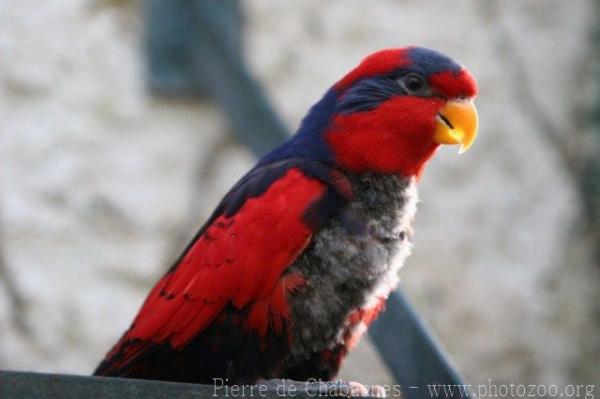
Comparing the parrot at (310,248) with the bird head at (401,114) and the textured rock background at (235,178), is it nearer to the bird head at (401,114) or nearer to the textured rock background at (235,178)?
the bird head at (401,114)

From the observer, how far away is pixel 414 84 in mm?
2506

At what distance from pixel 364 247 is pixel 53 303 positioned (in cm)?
171

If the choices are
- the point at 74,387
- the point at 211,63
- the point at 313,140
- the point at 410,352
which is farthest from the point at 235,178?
the point at 74,387

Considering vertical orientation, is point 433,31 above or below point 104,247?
above

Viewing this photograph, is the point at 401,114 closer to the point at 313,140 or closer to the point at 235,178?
the point at 313,140

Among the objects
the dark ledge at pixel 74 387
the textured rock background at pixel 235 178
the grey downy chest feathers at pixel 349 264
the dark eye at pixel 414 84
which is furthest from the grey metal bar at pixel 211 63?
the dark ledge at pixel 74 387

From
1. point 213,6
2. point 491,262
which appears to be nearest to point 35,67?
point 213,6

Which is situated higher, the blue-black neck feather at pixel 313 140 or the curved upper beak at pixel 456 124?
the curved upper beak at pixel 456 124

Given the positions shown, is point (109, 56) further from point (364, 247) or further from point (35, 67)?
point (364, 247)

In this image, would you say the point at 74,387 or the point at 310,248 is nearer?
the point at 74,387

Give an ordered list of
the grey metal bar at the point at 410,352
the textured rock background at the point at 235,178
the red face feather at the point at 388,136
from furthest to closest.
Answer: the textured rock background at the point at 235,178 < the red face feather at the point at 388,136 < the grey metal bar at the point at 410,352

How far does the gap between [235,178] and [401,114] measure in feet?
4.95

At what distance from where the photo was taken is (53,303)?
3770 mm

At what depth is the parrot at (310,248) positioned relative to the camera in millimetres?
2246
